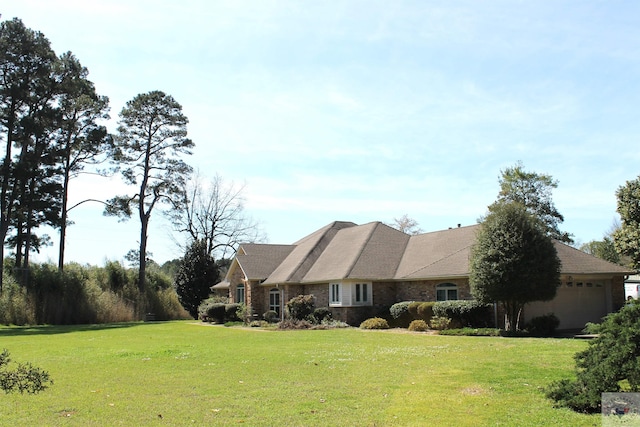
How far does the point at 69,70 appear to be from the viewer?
1527 inches

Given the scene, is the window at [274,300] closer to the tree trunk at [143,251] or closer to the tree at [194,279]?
the tree at [194,279]

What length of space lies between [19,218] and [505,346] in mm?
34658

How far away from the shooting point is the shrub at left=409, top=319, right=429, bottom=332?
25.1 m

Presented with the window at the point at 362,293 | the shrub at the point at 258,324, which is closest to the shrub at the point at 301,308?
the shrub at the point at 258,324

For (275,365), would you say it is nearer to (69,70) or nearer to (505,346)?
(505,346)

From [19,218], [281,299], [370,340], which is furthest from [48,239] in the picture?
[370,340]

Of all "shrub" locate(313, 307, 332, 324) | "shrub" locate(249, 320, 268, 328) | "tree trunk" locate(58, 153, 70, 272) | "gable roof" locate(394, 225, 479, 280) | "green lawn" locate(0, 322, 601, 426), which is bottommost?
"shrub" locate(249, 320, 268, 328)

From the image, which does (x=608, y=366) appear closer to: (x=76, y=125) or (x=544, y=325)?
(x=544, y=325)

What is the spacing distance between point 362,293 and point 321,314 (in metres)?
2.58

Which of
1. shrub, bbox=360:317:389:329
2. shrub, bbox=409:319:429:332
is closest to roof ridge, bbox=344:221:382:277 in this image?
shrub, bbox=360:317:389:329

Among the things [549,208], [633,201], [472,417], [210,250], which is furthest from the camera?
[210,250]

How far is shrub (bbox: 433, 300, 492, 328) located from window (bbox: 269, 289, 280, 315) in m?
13.8

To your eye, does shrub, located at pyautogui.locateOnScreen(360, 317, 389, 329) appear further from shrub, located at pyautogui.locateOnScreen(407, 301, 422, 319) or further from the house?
the house

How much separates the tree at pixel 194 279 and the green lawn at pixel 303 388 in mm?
27927
